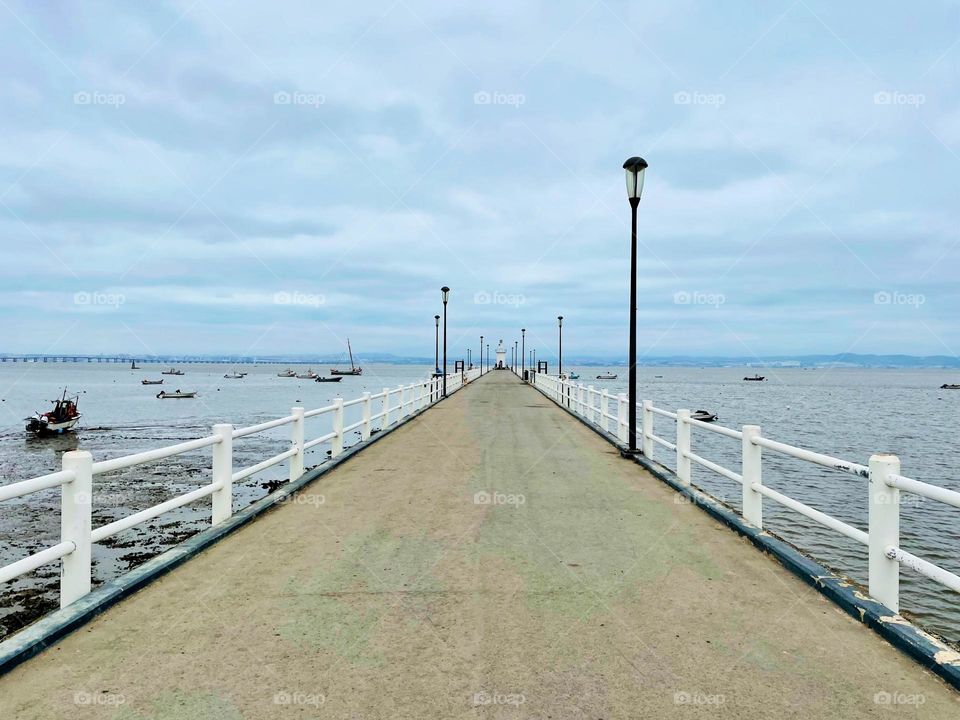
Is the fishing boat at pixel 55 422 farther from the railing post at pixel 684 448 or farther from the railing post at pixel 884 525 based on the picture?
the railing post at pixel 884 525

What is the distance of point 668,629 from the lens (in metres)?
4.37

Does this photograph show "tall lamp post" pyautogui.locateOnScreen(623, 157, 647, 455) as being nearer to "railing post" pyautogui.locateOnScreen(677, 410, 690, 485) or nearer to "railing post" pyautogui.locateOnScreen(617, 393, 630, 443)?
"railing post" pyautogui.locateOnScreen(617, 393, 630, 443)

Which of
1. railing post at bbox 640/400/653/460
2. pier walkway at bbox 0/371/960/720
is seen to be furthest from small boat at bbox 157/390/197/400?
pier walkway at bbox 0/371/960/720

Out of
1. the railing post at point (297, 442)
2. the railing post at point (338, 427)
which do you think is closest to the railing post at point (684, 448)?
the railing post at point (297, 442)

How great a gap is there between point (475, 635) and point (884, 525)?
10.1 ft

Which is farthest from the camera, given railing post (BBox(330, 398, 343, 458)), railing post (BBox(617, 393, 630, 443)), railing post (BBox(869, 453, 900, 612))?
railing post (BBox(617, 393, 630, 443))

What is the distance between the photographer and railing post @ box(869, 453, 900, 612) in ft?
15.1

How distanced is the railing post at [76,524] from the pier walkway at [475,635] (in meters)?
0.34

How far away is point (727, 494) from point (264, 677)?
15.7 metres

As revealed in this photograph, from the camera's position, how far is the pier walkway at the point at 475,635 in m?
3.43

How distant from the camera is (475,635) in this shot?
4.23m

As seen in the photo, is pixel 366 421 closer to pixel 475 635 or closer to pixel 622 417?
pixel 622 417

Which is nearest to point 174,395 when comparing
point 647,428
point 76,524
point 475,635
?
point 647,428

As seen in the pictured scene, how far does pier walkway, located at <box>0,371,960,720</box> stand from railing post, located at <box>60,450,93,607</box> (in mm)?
344
